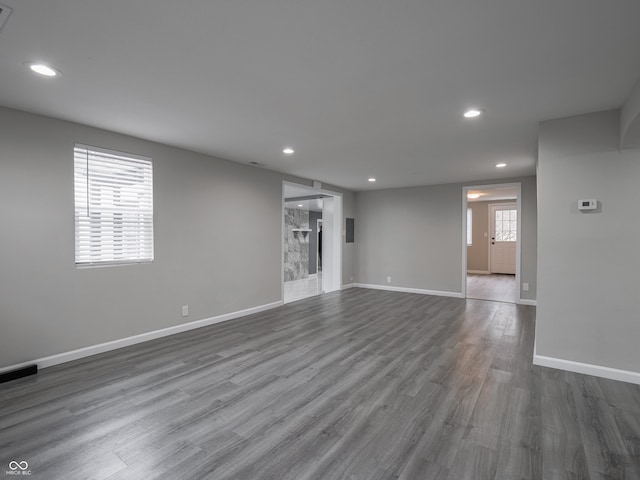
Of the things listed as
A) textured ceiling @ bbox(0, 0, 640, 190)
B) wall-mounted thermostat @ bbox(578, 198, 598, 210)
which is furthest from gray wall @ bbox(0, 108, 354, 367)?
wall-mounted thermostat @ bbox(578, 198, 598, 210)

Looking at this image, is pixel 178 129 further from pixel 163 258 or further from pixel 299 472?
pixel 299 472

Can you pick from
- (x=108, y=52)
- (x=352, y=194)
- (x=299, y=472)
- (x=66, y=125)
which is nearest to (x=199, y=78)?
(x=108, y=52)

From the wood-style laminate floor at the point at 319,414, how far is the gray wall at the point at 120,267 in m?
0.40

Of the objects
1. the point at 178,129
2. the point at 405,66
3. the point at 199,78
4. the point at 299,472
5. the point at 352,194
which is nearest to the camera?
the point at 299,472

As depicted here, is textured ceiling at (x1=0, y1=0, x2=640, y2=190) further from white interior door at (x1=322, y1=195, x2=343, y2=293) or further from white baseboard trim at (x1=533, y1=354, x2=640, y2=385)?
white interior door at (x1=322, y1=195, x2=343, y2=293)

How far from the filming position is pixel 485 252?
11.2 m

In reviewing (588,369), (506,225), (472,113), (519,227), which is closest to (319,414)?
(588,369)

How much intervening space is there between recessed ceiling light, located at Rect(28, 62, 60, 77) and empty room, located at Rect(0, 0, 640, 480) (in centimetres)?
2

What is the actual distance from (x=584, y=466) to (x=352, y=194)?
6.86 metres

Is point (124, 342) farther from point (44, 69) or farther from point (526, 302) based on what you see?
point (526, 302)

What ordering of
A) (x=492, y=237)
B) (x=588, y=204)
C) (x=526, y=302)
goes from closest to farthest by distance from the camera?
(x=588, y=204) → (x=526, y=302) → (x=492, y=237)

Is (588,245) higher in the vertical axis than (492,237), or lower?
lower

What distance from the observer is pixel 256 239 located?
5.45 metres

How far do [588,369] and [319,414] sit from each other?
8.81 ft
